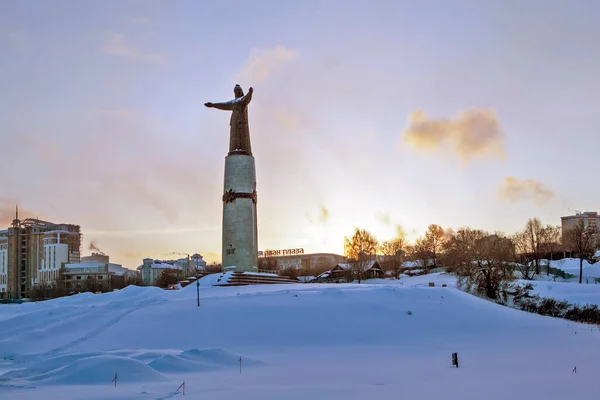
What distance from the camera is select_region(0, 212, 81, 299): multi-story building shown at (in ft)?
Answer: 440

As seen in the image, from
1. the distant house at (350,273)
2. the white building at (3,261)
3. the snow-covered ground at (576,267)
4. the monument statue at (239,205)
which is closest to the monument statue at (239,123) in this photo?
the monument statue at (239,205)

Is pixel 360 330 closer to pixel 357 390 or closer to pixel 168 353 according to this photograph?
pixel 168 353

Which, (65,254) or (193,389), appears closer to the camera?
(193,389)

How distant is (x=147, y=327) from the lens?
26016 millimetres

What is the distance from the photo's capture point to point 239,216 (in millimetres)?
42656

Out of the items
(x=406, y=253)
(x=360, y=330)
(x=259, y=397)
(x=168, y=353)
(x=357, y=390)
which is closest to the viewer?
(x=259, y=397)

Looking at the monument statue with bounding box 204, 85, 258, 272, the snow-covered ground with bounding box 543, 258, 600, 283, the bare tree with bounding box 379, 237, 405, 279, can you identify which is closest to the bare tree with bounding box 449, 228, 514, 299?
the monument statue with bounding box 204, 85, 258, 272

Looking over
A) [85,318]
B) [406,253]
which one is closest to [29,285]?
[406,253]

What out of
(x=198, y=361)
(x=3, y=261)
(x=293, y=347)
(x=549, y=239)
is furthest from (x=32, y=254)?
(x=198, y=361)

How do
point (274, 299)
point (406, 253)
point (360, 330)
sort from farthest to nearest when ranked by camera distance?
point (406, 253)
point (274, 299)
point (360, 330)

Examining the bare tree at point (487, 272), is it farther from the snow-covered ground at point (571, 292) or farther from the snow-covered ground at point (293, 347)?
the snow-covered ground at point (293, 347)

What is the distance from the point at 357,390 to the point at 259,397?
2510 millimetres

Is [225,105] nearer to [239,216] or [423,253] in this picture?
[239,216]

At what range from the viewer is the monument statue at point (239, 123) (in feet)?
144
